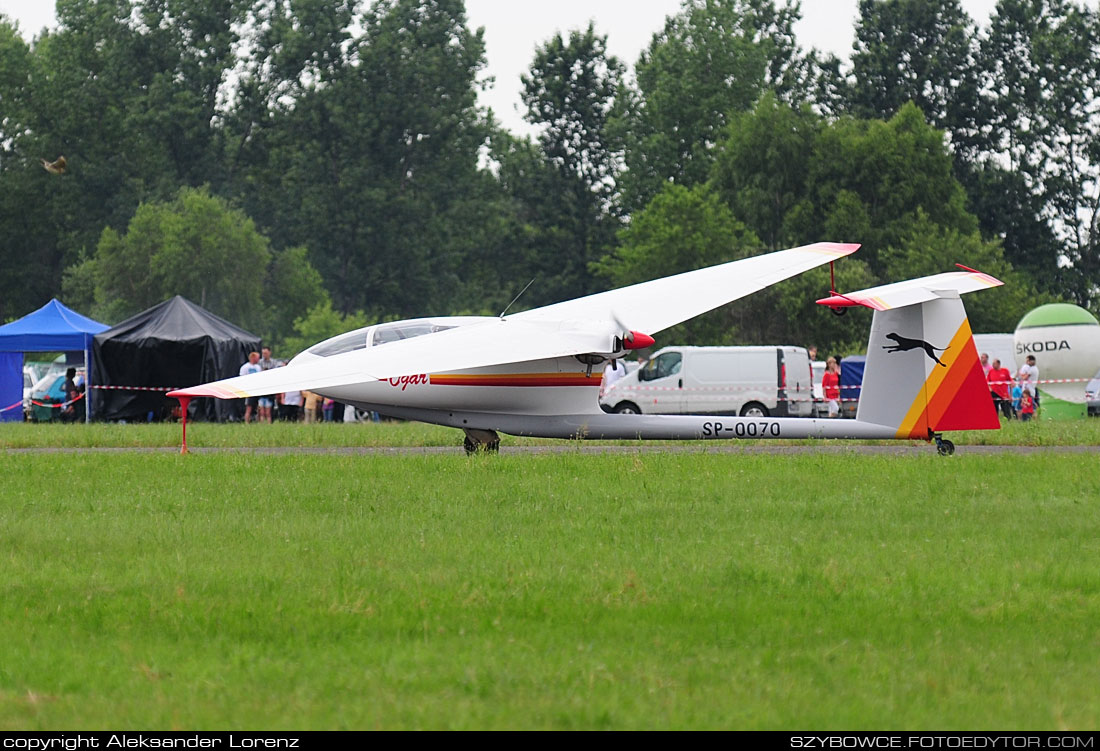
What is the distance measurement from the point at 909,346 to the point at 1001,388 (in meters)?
18.5

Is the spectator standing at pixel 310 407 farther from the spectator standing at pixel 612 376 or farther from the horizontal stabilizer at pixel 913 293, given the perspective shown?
the horizontal stabilizer at pixel 913 293

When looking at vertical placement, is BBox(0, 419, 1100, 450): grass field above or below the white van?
below

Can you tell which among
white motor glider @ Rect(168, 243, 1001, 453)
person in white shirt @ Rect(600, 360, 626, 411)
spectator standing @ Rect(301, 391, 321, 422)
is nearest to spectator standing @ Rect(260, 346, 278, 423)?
spectator standing @ Rect(301, 391, 321, 422)


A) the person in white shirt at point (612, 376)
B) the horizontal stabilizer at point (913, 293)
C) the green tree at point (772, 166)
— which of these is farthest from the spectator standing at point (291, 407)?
the green tree at point (772, 166)

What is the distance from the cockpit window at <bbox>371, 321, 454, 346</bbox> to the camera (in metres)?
18.6

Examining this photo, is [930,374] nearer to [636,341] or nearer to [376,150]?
[636,341]

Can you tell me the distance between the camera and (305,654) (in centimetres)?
685

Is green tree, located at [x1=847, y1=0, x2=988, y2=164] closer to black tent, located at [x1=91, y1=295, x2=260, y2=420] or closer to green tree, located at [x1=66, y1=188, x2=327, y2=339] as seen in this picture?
green tree, located at [x1=66, y1=188, x2=327, y2=339]

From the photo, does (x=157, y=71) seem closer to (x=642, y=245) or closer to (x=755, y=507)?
(x=642, y=245)

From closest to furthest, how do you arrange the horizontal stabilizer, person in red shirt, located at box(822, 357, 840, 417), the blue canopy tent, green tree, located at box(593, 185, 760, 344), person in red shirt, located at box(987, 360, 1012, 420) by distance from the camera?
the horizontal stabilizer
person in red shirt, located at box(822, 357, 840, 417)
person in red shirt, located at box(987, 360, 1012, 420)
the blue canopy tent
green tree, located at box(593, 185, 760, 344)

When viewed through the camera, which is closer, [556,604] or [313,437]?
[556,604]

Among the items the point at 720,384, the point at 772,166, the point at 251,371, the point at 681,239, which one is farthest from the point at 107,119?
the point at 720,384

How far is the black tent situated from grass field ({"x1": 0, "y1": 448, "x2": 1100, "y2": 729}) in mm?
20922

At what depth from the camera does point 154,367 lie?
34.8 meters
